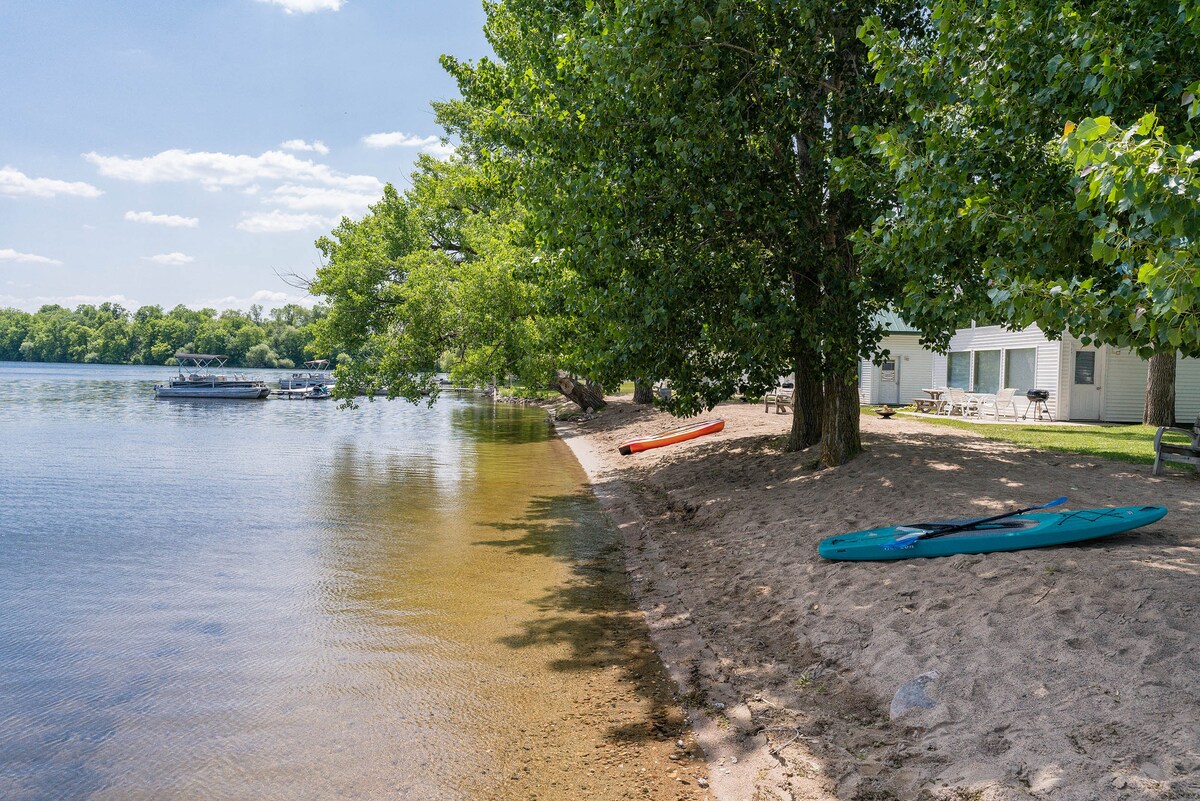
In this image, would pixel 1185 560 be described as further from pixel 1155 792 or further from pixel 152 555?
pixel 152 555

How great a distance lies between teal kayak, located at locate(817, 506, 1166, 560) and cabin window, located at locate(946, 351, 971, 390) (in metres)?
21.2

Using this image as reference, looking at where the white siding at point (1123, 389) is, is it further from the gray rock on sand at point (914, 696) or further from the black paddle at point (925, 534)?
the gray rock on sand at point (914, 696)

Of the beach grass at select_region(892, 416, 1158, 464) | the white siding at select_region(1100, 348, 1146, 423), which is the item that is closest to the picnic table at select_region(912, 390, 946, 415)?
the beach grass at select_region(892, 416, 1158, 464)

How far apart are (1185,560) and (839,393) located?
6.47m

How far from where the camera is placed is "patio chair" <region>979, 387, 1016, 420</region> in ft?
75.7

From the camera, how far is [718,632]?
24.8 ft

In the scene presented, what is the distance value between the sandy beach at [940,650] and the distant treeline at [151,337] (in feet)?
415

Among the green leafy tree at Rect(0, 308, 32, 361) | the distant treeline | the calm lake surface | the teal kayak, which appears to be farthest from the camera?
the green leafy tree at Rect(0, 308, 32, 361)

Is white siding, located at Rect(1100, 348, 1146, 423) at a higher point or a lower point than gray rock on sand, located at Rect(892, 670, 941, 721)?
higher

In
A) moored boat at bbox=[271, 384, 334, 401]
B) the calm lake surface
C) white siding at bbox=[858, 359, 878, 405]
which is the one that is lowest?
the calm lake surface

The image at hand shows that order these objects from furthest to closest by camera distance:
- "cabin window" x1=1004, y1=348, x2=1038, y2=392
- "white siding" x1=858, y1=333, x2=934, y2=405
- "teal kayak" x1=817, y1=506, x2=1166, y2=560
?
"white siding" x1=858, y1=333, x2=934, y2=405, "cabin window" x1=1004, y1=348, x2=1038, y2=392, "teal kayak" x1=817, y1=506, x2=1166, y2=560

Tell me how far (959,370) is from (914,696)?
992 inches

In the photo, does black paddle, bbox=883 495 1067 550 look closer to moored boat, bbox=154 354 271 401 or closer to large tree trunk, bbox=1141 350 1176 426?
large tree trunk, bbox=1141 350 1176 426

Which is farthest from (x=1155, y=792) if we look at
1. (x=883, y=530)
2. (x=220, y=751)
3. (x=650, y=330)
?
(x=650, y=330)
